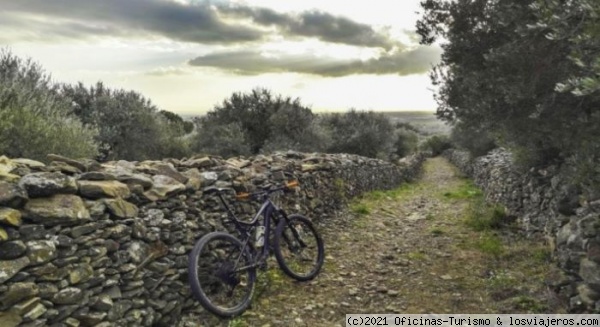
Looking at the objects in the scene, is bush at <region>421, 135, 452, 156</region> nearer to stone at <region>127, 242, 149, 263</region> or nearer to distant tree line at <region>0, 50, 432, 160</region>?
distant tree line at <region>0, 50, 432, 160</region>

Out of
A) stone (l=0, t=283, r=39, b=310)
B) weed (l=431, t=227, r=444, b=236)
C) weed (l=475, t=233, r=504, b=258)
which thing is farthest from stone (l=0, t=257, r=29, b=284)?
weed (l=431, t=227, r=444, b=236)

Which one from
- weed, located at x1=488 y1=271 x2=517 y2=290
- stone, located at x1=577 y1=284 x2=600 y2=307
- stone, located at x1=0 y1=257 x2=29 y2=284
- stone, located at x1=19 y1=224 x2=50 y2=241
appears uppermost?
stone, located at x1=19 y1=224 x2=50 y2=241

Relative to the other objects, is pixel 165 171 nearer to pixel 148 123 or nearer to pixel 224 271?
pixel 224 271

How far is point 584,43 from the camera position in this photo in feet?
17.4

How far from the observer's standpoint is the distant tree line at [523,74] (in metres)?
6.30

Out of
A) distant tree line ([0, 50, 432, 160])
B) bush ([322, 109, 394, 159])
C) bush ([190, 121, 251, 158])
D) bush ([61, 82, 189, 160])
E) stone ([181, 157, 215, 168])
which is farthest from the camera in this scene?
bush ([322, 109, 394, 159])

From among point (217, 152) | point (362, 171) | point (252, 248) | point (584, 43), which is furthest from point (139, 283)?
point (217, 152)

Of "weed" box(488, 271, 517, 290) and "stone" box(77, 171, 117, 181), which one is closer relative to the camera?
"stone" box(77, 171, 117, 181)

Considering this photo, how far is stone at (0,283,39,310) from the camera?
147 inches

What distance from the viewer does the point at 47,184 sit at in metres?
4.37

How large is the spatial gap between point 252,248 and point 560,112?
5.62 metres

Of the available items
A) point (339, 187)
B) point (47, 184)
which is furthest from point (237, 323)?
point (339, 187)

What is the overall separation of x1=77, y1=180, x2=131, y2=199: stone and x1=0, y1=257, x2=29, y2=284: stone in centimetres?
107

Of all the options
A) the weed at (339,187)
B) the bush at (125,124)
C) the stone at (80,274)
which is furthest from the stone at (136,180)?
the bush at (125,124)
